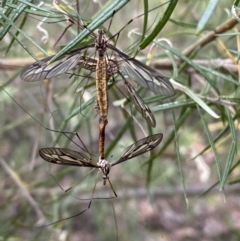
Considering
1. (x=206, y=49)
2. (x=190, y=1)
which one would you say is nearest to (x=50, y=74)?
(x=206, y=49)

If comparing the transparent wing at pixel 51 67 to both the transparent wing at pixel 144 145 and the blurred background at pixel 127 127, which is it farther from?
the transparent wing at pixel 144 145

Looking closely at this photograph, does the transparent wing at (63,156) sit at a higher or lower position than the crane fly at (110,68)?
lower

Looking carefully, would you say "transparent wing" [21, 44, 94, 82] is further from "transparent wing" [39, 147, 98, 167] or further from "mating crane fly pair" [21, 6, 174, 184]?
"transparent wing" [39, 147, 98, 167]

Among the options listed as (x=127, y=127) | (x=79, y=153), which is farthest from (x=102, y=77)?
(x=127, y=127)

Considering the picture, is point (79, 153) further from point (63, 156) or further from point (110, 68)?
point (110, 68)

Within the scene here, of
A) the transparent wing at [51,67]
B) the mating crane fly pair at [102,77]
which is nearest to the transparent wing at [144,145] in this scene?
the mating crane fly pair at [102,77]

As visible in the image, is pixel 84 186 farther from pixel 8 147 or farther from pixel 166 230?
pixel 166 230

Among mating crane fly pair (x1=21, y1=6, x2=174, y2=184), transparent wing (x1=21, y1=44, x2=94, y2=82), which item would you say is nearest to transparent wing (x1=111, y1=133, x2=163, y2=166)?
mating crane fly pair (x1=21, y1=6, x2=174, y2=184)

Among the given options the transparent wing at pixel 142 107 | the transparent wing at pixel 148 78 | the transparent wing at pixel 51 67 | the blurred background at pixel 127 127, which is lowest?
the blurred background at pixel 127 127
